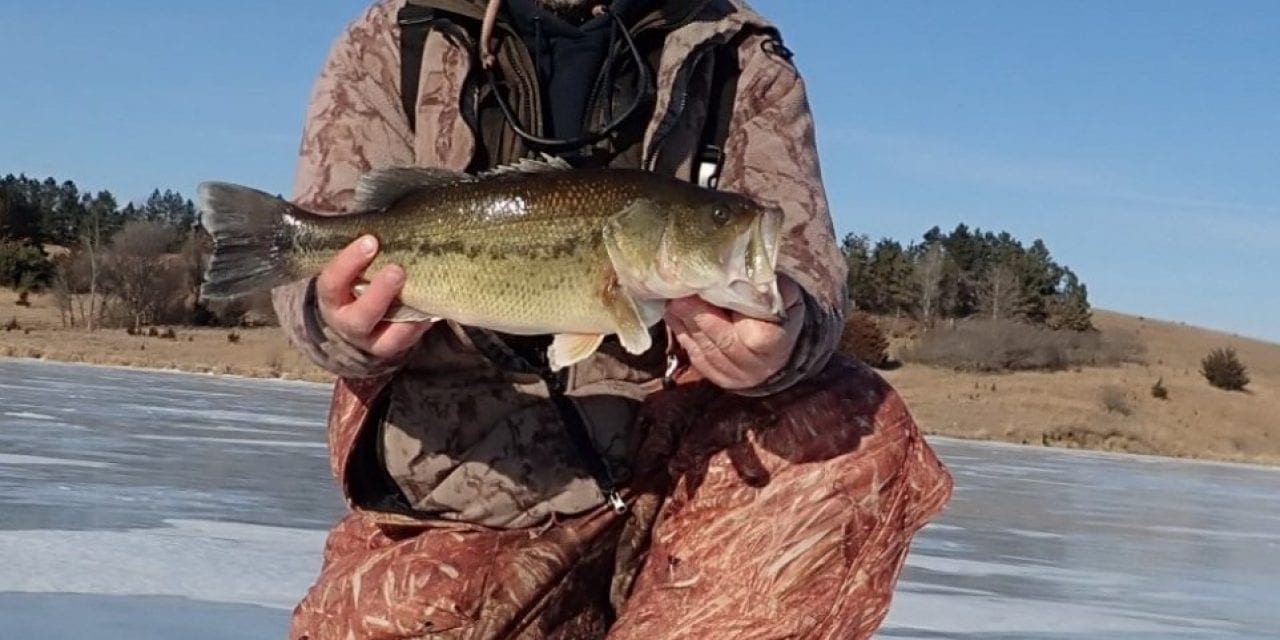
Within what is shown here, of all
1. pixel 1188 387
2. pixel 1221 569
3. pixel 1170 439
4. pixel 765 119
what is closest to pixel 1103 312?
pixel 1188 387

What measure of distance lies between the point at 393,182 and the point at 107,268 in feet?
146

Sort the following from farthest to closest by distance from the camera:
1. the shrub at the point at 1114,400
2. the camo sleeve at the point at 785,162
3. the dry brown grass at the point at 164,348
Answer: the shrub at the point at 1114,400, the dry brown grass at the point at 164,348, the camo sleeve at the point at 785,162

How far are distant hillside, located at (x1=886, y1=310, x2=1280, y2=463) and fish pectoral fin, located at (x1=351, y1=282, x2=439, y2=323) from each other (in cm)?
2499

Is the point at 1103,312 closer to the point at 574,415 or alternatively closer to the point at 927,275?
the point at 927,275

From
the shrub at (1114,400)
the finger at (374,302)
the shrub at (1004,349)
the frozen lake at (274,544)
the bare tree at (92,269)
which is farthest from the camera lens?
the bare tree at (92,269)

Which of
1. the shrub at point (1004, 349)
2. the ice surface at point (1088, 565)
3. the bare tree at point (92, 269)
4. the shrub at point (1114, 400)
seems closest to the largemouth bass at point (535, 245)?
the ice surface at point (1088, 565)

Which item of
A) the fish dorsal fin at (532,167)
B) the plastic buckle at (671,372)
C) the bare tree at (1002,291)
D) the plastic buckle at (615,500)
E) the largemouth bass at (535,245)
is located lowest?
the plastic buckle at (615,500)

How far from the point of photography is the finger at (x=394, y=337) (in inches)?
118

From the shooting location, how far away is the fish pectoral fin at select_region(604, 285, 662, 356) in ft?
8.65

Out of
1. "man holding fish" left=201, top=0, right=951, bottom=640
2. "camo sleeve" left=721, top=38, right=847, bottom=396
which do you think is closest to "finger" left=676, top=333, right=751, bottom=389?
"man holding fish" left=201, top=0, right=951, bottom=640

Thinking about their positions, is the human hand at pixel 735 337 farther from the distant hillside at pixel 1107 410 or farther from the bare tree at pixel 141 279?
the bare tree at pixel 141 279

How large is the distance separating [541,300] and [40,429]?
950 centimetres

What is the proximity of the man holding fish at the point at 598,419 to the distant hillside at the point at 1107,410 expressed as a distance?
24058 millimetres

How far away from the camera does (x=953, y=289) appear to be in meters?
55.1
